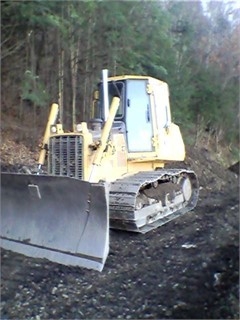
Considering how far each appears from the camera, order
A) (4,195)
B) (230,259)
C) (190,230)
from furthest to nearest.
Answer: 1. (190,230)
2. (4,195)
3. (230,259)

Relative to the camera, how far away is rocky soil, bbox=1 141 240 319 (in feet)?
12.5

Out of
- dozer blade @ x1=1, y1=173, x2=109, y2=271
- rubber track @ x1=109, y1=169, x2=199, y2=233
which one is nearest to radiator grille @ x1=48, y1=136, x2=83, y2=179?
rubber track @ x1=109, y1=169, x2=199, y2=233

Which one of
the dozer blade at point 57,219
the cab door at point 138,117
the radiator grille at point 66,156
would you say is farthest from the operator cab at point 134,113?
the dozer blade at point 57,219

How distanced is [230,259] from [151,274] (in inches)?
35.9

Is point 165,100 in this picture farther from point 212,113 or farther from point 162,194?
point 212,113

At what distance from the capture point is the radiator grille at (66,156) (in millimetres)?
5852

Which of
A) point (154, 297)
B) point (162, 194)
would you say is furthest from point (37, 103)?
point (154, 297)

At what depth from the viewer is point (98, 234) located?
16.1 ft

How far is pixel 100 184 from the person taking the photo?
5051 mm

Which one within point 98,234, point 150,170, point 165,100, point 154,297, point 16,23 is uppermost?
point 16,23

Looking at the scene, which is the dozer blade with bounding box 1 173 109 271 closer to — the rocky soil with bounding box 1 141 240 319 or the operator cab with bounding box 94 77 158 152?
the rocky soil with bounding box 1 141 240 319

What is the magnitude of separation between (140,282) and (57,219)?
1.22 meters

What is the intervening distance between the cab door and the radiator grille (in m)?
1.16

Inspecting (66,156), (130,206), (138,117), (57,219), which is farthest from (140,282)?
(138,117)
